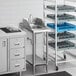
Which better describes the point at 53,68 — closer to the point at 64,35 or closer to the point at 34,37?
the point at 64,35

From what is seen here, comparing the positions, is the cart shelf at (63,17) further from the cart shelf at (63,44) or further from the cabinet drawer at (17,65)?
the cabinet drawer at (17,65)

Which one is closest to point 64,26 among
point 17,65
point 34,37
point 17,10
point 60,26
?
point 60,26

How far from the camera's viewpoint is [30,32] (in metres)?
4.56

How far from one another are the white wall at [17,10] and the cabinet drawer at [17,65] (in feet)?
3.34

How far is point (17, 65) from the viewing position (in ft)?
14.3

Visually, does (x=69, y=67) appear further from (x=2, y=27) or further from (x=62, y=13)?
(x=2, y=27)

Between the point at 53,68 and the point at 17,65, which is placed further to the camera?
the point at 53,68

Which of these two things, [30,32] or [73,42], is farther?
[73,42]

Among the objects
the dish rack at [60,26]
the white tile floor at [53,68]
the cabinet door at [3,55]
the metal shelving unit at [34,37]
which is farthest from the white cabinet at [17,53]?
the dish rack at [60,26]

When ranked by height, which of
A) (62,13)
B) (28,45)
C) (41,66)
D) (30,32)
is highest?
(62,13)

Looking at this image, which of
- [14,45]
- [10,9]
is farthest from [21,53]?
[10,9]

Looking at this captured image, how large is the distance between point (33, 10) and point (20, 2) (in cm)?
35

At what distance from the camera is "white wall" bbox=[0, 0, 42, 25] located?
4941 millimetres

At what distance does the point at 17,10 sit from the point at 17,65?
51.1 inches
